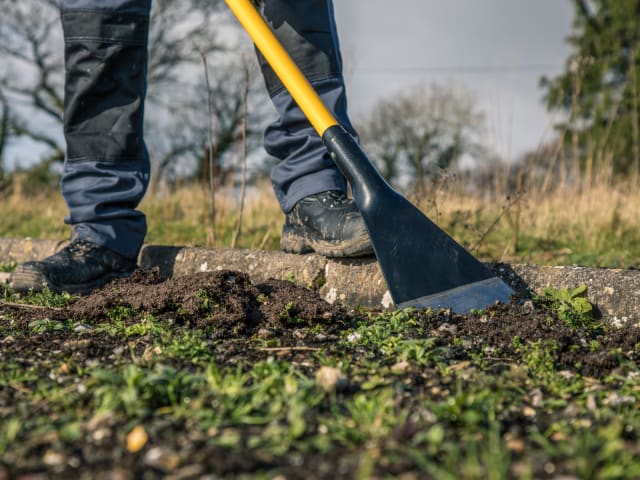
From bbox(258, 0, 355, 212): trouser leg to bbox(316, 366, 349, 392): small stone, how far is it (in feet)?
4.77

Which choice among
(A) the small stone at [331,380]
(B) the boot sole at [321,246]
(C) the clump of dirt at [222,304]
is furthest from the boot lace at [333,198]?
(A) the small stone at [331,380]

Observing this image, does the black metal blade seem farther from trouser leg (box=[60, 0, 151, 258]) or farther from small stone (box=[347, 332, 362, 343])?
trouser leg (box=[60, 0, 151, 258])

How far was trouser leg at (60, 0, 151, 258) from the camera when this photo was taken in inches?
116

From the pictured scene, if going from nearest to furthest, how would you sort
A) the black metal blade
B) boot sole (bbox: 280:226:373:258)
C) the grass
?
the black metal blade < boot sole (bbox: 280:226:373:258) < the grass

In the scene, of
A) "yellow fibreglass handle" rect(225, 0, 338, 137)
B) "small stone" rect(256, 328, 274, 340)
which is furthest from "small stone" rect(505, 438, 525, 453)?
"yellow fibreglass handle" rect(225, 0, 338, 137)

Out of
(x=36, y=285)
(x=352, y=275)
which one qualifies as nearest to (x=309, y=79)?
(x=352, y=275)

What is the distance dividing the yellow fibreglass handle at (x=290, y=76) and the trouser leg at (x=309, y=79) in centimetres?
24

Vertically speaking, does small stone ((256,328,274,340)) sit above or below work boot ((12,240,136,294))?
below

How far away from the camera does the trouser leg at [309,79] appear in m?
2.78

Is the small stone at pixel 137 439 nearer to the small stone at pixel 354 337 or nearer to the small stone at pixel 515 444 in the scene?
the small stone at pixel 515 444

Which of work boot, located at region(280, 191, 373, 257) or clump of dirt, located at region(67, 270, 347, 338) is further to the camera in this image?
work boot, located at region(280, 191, 373, 257)

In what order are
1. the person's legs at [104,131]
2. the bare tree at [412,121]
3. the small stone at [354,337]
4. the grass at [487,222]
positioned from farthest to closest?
1. the bare tree at [412,121]
2. the grass at [487,222]
3. the person's legs at [104,131]
4. the small stone at [354,337]

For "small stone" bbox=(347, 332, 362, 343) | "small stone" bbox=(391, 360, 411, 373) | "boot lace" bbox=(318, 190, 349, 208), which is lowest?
"small stone" bbox=(391, 360, 411, 373)

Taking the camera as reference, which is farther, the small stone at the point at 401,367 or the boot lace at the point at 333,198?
the boot lace at the point at 333,198
